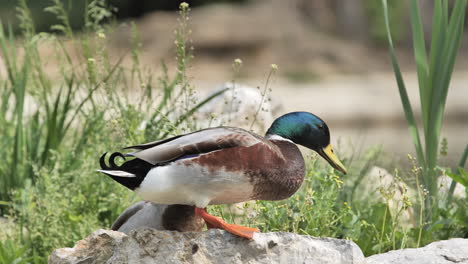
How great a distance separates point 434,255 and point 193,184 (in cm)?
89

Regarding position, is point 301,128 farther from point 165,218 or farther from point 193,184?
point 165,218

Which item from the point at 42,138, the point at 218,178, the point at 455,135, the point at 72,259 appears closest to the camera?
the point at 218,178

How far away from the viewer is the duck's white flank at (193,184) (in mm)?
2367

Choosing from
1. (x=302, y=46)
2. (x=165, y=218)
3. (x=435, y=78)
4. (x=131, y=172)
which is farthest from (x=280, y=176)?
(x=302, y=46)

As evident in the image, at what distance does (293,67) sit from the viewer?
47.2 feet

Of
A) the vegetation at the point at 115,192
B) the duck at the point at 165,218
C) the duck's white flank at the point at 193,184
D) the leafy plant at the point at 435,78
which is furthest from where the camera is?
the leafy plant at the point at 435,78

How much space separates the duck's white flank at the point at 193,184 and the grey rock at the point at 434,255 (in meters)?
0.58

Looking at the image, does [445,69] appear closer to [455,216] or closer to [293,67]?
[455,216]

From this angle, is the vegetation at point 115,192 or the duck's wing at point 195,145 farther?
the vegetation at point 115,192

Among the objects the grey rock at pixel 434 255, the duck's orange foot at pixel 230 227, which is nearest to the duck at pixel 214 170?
the duck's orange foot at pixel 230 227

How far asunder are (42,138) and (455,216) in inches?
92.1

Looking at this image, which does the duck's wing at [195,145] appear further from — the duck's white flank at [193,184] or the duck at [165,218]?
the duck at [165,218]

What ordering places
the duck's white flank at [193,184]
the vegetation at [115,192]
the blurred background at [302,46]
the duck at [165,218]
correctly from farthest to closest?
the blurred background at [302,46] < the vegetation at [115,192] < the duck at [165,218] < the duck's white flank at [193,184]

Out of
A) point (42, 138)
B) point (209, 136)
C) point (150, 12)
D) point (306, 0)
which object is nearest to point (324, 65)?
point (306, 0)
